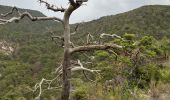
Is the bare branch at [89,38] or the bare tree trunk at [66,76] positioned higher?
the bare branch at [89,38]

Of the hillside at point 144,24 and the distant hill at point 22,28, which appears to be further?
the distant hill at point 22,28

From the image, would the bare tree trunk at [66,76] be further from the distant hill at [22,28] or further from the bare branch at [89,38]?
the distant hill at [22,28]

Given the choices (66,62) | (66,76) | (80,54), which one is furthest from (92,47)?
(80,54)

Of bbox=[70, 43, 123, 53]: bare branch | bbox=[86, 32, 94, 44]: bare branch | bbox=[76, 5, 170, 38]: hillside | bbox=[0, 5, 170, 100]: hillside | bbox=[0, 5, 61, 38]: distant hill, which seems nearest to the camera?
bbox=[70, 43, 123, 53]: bare branch

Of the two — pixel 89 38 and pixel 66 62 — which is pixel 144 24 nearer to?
pixel 89 38

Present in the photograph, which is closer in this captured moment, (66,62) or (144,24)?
(66,62)

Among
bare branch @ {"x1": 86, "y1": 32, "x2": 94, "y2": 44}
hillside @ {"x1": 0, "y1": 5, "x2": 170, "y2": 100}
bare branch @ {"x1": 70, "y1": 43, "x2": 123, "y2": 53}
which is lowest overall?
hillside @ {"x1": 0, "y1": 5, "x2": 170, "y2": 100}

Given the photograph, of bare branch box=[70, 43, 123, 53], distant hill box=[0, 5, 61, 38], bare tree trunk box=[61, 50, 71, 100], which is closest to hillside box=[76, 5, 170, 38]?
distant hill box=[0, 5, 61, 38]

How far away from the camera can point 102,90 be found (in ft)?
17.8

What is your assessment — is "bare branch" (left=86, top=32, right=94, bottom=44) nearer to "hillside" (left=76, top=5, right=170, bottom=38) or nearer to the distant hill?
"hillside" (left=76, top=5, right=170, bottom=38)

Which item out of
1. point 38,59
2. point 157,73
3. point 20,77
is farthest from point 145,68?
point 38,59

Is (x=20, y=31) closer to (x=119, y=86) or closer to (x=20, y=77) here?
(x=20, y=77)

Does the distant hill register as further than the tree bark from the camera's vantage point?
Yes

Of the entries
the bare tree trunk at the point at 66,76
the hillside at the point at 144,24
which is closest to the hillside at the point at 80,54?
the hillside at the point at 144,24
